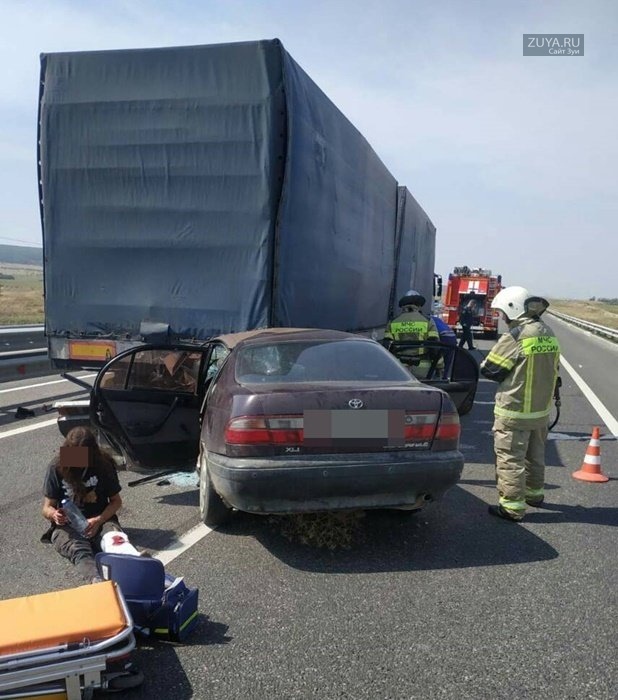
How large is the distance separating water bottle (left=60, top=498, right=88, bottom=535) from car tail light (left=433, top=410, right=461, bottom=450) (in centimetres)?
217

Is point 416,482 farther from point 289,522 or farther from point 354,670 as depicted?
point 354,670

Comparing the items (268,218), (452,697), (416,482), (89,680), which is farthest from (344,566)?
(268,218)

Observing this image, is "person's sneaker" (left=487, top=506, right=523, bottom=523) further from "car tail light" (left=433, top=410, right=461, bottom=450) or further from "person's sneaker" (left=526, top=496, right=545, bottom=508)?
"car tail light" (left=433, top=410, right=461, bottom=450)

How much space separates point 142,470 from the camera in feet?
17.3

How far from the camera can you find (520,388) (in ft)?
17.0

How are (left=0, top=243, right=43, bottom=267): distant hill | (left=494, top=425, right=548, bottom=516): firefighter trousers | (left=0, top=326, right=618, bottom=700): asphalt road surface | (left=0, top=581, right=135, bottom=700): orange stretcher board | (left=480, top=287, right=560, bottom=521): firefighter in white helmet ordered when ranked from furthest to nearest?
1. (left=0, top=243, right=43, bottom=267): distant hill
2. (left=480, top=287, right=560, bottom=521): firefighter in white helmet
3. (left=494, top=425, right=548, bottom=516): firefighter trousers
4. (left=0, top=326, right=618, bottom=700): asphalt road surface
5. (left=0, top=581, right=135, bottom=700): orange stretcher board

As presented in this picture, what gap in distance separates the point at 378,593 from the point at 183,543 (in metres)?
1.35

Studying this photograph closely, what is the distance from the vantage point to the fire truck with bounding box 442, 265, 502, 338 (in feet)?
96.3

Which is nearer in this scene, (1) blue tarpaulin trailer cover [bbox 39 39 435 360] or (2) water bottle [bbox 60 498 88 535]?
(2) water bottle [bbox 60 498 88 535]

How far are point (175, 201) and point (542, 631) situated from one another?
16.2 feet

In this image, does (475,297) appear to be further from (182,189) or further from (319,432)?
(319,432)

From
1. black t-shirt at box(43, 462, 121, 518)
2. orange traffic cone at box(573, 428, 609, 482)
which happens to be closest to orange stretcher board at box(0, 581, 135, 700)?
black t-shirt at box(43, 462, 121, 518)

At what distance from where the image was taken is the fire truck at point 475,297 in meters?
29.3

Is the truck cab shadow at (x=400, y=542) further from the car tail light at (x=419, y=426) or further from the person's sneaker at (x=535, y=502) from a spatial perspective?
the car tail light at (x=419, y=426)
